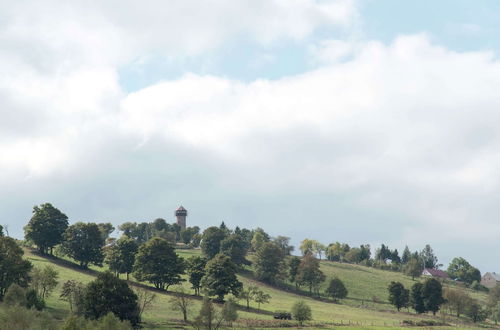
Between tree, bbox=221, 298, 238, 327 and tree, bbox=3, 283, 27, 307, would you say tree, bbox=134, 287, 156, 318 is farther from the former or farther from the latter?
tree, bbox=3, 283, 27, 307

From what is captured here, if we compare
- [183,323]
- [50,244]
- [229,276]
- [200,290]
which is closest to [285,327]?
[183,323]

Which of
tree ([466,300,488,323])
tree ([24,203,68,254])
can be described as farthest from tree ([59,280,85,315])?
tree ([466,300,488,323])

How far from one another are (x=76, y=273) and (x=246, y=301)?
41.1 meters

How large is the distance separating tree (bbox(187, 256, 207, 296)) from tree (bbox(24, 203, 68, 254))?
131ft

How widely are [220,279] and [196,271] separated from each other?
10322mm

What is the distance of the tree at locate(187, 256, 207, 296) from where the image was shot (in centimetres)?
13912

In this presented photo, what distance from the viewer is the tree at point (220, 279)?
427 feet

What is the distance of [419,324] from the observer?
4953 inches

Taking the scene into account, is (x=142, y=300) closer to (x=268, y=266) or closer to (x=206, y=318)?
(x=206, y=318)

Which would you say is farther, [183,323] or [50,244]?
[50,244]

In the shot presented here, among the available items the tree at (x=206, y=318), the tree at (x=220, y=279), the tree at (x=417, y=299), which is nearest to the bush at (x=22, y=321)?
the tree at (x=206, y=318)

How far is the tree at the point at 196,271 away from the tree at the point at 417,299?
179 ft

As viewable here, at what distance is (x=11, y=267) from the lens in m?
106

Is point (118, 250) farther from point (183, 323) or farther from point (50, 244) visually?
point (183, 323)
